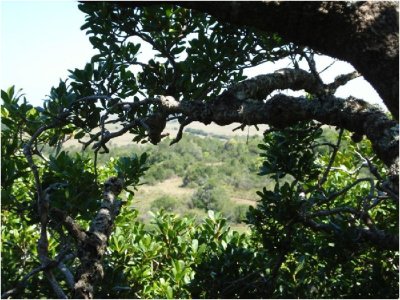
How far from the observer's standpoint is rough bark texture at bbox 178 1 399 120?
2250 millimetres

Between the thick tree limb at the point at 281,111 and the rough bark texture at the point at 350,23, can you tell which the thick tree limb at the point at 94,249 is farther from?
the rough bark texture at the point at 350,23

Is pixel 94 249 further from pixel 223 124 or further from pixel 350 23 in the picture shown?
pixel 350 23

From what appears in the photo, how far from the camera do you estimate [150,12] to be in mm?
3695

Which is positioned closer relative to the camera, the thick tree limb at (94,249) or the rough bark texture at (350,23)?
the rough bark texture at (350,23)

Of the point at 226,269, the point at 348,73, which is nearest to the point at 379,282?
the point at 226,269

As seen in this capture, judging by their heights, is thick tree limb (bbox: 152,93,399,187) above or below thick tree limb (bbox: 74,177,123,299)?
above

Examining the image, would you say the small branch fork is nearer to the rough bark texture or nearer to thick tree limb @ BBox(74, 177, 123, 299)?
thick tree limb @ BBox(74, 177, 123, 299)

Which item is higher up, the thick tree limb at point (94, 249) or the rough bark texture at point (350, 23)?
the rough bark texture at point (350, 23)

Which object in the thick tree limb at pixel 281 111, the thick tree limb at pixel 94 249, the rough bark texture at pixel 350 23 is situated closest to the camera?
the rough bark texture at pixel 350 23

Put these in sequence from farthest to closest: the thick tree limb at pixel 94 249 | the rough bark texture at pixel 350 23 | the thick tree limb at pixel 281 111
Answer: the thick tree limb at pixel 281 111 < the thick tree limb at pixel 94 249 < the rough bark texture at pixel 350 23

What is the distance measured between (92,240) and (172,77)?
164cm

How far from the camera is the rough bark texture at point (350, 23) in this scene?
225 centimetres

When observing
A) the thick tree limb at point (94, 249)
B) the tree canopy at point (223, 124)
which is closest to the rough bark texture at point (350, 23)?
the tree canopy at point (223, 124)

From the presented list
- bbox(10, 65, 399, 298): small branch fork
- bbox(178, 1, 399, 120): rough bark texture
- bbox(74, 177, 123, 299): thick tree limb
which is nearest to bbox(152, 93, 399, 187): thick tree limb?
bbox(10, 65, 399, 298): small branch fork
